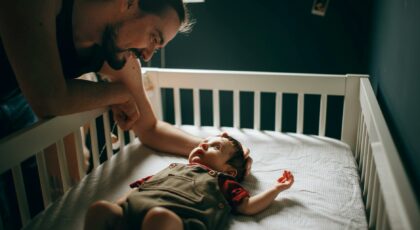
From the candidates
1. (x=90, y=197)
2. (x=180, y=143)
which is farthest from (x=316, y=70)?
(x=90, y=197)

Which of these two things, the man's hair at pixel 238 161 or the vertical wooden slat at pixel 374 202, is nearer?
the vertical wooden slat at pixel 374 202

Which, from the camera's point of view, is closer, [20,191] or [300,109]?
[20,191]

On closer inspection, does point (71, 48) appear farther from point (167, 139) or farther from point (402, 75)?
point (402, 75)

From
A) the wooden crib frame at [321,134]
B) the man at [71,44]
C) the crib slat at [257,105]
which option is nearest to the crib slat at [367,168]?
the wooden crib frame at [321,134]

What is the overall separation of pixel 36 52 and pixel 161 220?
0.48 m

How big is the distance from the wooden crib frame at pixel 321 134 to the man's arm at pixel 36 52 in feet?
0.48

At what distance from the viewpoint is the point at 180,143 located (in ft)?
5.11

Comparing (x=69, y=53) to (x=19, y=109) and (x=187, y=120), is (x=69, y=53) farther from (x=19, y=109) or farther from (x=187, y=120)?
(x=187, y=120)

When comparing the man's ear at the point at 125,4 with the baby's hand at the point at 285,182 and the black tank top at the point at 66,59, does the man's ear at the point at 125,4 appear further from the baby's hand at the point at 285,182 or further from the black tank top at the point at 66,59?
the baby's hand at the point at 285,182

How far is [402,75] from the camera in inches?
45.6

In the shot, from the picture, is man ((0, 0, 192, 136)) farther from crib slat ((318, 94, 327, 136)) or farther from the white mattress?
crib slat ((318, 94, 327, 136))

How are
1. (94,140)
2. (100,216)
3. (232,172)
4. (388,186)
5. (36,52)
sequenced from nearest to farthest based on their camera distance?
(388,186)
(36,52)
(100,216)
(232,172)
(94,140)

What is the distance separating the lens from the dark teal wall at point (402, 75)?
0.99 meters

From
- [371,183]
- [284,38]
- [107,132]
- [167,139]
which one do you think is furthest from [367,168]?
[284,38]
